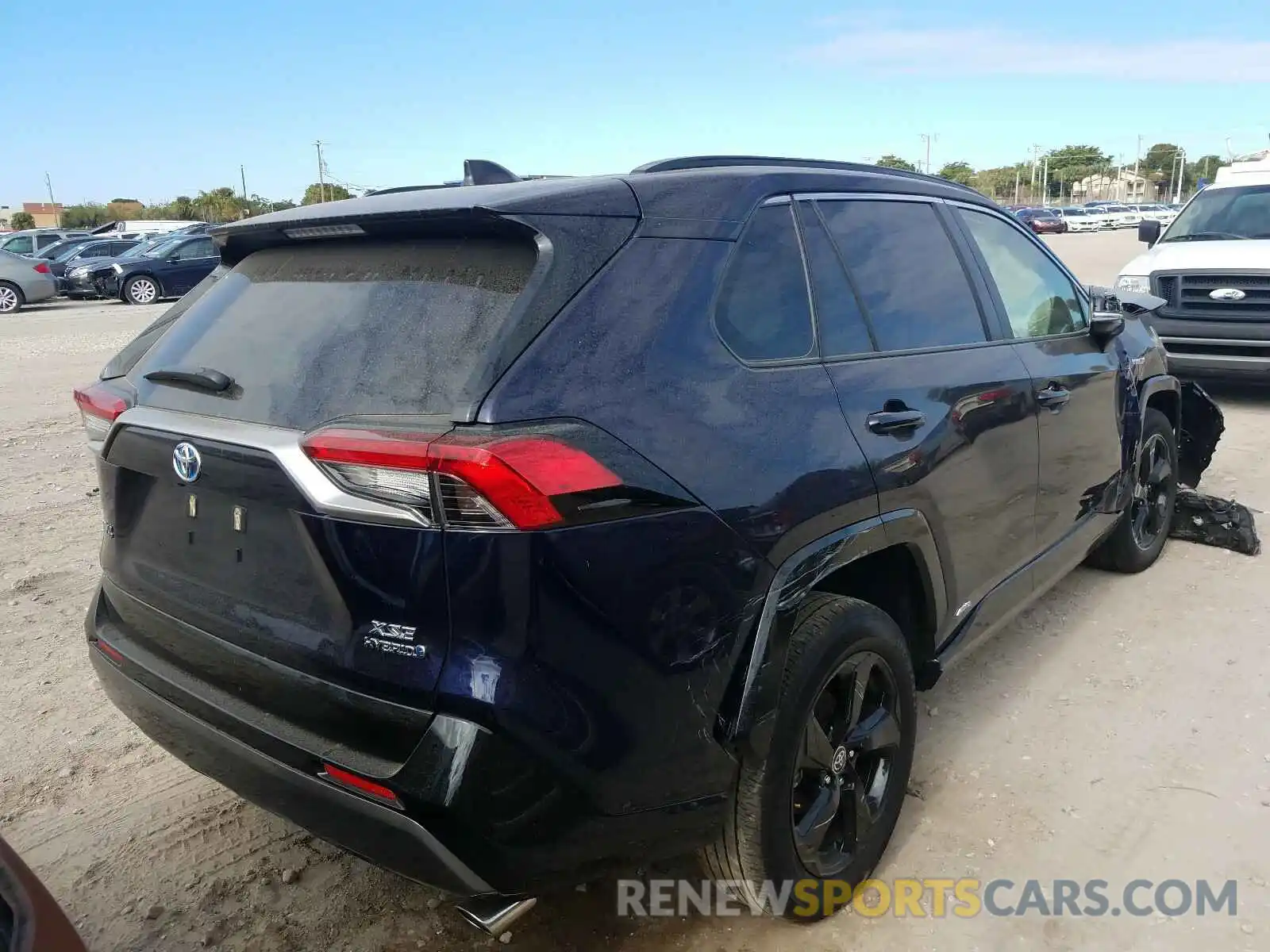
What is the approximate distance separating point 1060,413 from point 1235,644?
4.53 feet

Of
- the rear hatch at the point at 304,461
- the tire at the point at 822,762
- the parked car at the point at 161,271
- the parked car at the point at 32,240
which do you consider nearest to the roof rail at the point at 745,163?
the rear hatch at the point at 304,461

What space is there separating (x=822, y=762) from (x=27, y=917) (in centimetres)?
166

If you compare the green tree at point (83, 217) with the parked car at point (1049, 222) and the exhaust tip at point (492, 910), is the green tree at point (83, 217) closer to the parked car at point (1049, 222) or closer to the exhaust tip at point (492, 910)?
the parked car at point (1049, 222)

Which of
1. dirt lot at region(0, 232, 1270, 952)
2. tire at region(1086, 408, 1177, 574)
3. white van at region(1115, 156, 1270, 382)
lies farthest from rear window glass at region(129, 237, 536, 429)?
white van at region(1115, 156, 1270, 382)

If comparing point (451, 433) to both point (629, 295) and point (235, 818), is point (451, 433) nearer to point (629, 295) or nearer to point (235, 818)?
point (629, 295)

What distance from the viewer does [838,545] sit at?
2.34 metres

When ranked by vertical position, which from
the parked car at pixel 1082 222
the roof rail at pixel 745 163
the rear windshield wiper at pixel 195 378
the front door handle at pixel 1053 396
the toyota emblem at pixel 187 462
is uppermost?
the roof rail at pixel 745 163

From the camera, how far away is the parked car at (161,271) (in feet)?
72.3

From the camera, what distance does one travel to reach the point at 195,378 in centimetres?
227

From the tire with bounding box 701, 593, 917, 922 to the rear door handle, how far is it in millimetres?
449

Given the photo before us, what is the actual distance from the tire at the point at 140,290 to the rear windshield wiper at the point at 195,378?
22.5m

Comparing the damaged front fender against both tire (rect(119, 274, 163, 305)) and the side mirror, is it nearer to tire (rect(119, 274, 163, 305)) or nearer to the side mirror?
the side mirror

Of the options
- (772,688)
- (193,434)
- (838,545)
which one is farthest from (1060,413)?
(193,434)

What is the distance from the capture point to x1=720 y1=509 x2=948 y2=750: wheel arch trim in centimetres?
209
